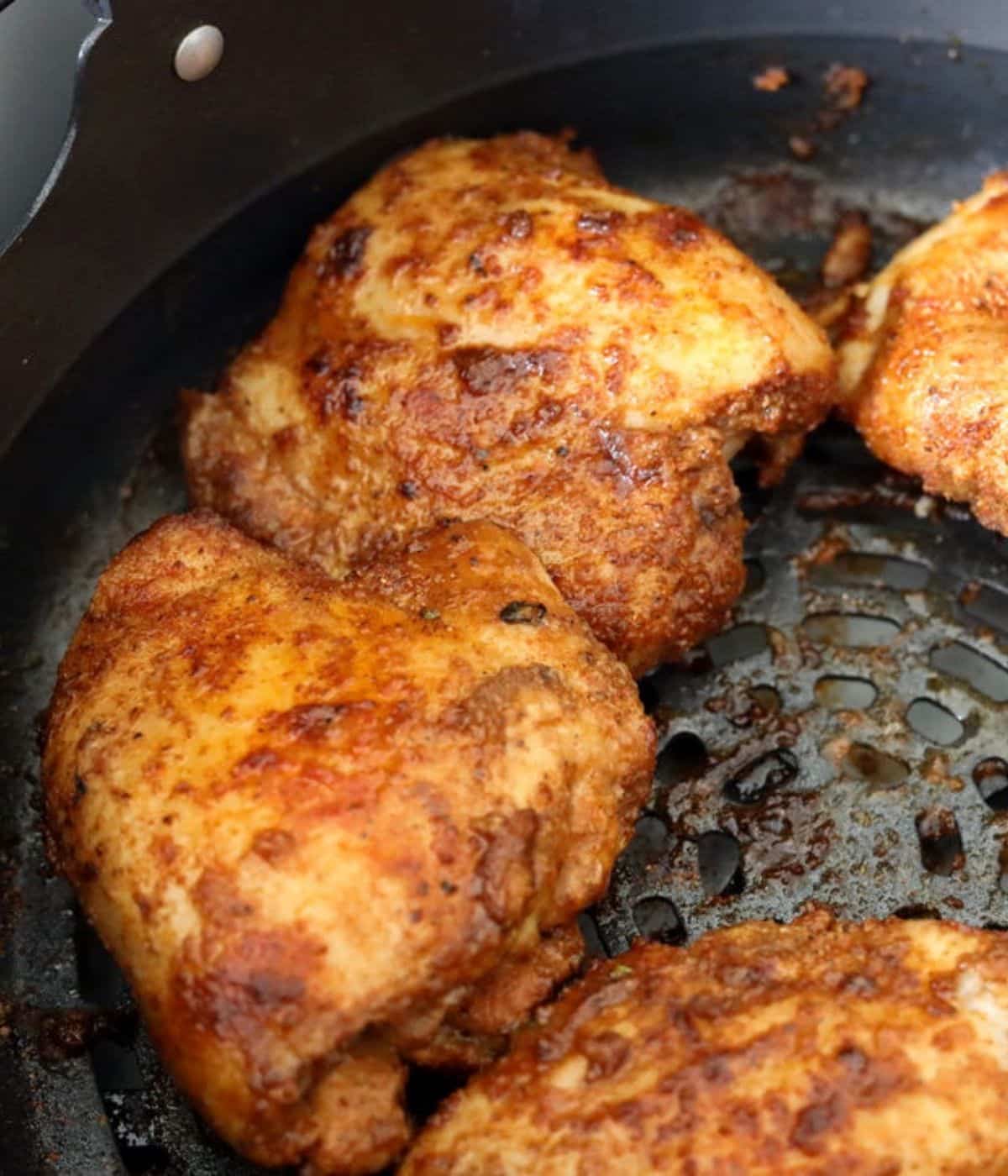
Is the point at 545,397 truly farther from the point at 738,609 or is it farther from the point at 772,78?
the point at 772,78

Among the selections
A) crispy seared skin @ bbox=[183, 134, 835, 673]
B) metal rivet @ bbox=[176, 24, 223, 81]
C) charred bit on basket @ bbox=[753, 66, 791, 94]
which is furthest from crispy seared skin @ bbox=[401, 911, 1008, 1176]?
charred bit on basket @ bbox=[753, 66, 791, 94]

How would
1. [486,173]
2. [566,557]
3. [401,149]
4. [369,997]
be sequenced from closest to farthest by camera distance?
1. [369,997]
2. [566,557]
3. [486,173]
4. [401,149]

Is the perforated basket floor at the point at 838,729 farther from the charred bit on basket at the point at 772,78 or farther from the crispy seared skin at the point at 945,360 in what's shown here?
the charred bit on basket at the point at 772,78

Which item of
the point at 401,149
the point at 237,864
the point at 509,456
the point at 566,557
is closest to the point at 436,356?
the point at 509,456

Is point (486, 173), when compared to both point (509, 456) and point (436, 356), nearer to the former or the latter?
point (436, 356)

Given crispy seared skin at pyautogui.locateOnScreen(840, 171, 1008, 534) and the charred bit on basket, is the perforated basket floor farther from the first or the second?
the charred bit on basket

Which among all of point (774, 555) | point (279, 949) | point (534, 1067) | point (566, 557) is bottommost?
point (774, 555)
